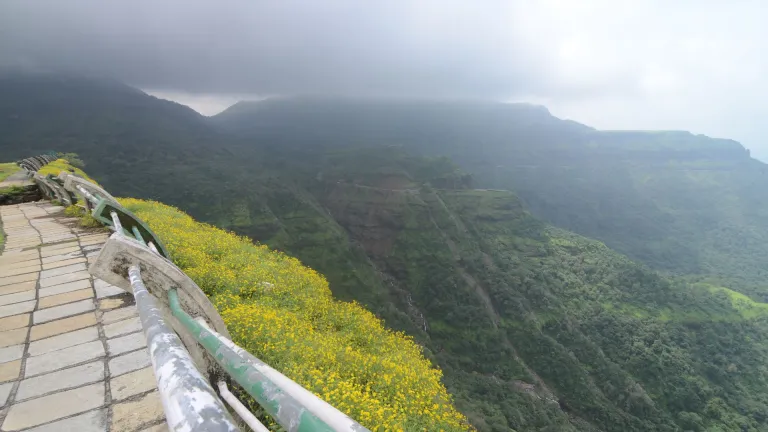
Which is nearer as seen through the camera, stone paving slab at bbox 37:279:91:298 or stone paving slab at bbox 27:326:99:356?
stone paving slab at bbox 27:326:99:356

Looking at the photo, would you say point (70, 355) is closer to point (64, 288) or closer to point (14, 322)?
point (14, 322)

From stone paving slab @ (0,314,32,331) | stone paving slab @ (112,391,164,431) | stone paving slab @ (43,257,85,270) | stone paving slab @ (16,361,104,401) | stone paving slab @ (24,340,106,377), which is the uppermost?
stone paving slab @ (112,391,164,431)

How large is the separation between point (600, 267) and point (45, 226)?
130 m

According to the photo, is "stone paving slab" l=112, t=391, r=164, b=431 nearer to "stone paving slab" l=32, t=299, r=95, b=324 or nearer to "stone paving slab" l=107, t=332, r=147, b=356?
"stone paving slab" l=107, t=332, r=147, b=356

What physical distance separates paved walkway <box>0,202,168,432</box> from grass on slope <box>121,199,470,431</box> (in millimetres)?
2693

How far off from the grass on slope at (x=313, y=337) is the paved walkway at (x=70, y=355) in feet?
8.84

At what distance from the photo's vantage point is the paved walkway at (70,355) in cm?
277

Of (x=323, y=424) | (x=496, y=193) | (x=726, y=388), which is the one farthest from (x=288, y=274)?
(x=496, y=193)

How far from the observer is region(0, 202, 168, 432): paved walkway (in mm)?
2767

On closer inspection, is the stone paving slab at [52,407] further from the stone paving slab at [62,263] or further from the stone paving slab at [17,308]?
the stone paving slab at [62,263]

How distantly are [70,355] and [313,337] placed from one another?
16.7 ft

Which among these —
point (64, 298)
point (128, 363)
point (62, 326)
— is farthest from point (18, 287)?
point (128, 363)

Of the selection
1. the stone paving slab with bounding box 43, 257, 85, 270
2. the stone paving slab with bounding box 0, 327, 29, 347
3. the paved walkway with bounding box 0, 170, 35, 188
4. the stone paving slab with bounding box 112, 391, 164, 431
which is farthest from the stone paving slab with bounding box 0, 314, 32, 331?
the paved walkway with bounding box 0, 170, 35, 188

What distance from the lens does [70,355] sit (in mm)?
3615
